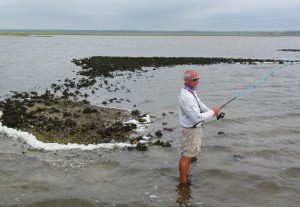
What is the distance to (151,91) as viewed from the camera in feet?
81.7

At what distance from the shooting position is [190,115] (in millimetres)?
7551

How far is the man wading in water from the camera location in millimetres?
7531

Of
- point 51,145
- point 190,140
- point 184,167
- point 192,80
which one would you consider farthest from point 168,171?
point 51,145

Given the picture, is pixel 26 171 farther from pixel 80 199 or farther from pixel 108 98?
pixel 108 98

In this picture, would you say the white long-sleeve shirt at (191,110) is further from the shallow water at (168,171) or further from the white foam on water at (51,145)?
the white foam on water at (51,145)

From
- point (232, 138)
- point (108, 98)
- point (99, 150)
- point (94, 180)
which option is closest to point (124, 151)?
point (99, 150)

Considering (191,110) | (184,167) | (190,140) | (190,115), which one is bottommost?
(184,167)

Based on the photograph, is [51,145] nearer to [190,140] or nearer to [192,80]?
[190,140]

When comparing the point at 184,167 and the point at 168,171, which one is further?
A: the point at 168,171

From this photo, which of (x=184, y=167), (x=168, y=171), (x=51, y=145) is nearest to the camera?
(x=184, y=167)

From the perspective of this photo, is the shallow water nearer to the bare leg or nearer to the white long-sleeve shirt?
the bare leg

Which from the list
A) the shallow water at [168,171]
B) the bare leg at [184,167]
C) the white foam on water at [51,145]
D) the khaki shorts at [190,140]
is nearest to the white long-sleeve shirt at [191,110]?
the khaki shorts at [190,140]

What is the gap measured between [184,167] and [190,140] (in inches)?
31.2

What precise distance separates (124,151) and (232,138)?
4.25m
